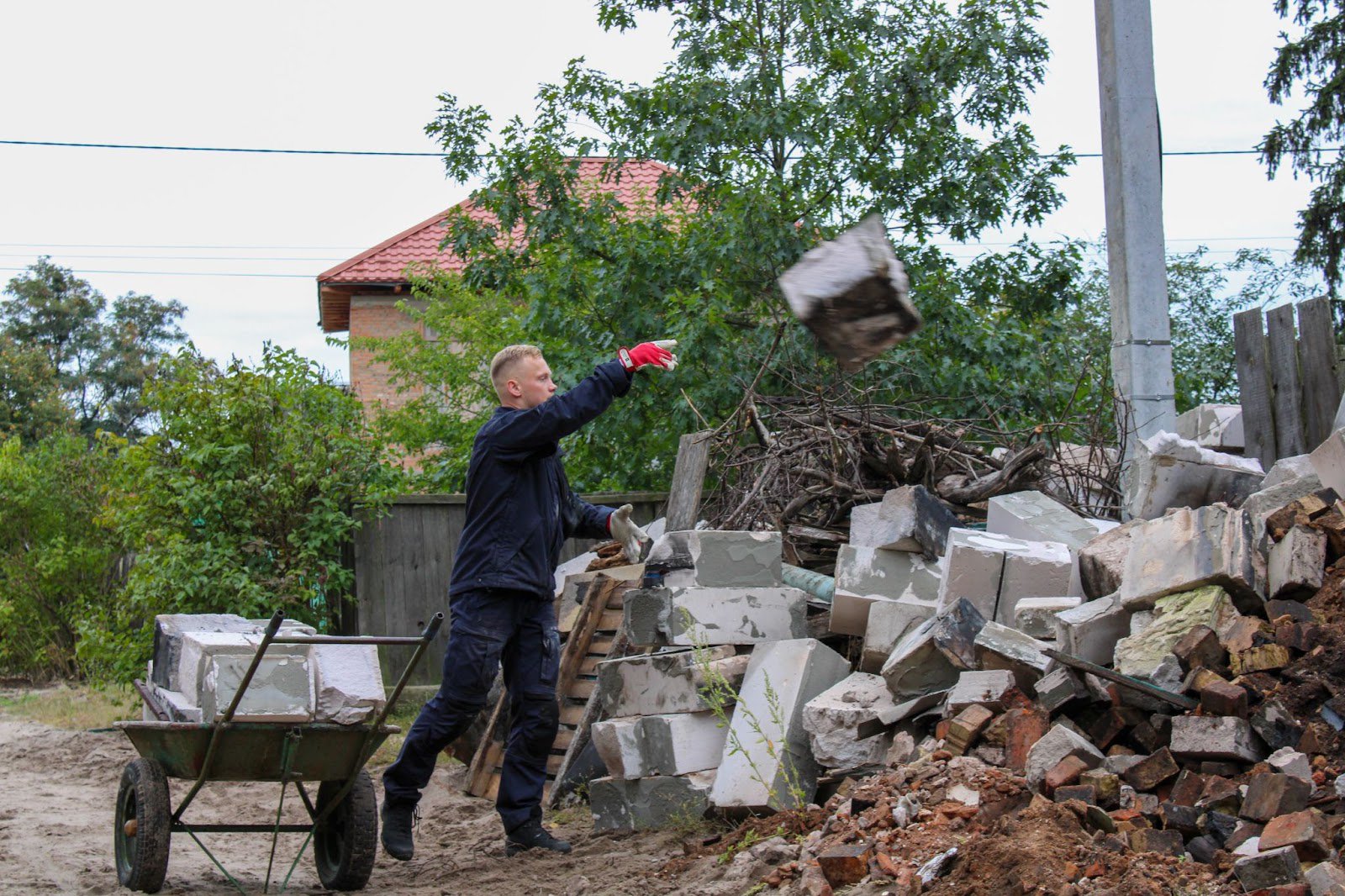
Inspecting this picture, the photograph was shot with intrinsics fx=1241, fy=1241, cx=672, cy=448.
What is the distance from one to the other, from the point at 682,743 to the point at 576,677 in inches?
60.4

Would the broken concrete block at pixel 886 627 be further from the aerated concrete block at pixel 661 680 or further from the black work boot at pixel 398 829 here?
the black work boot at pixel 398 829

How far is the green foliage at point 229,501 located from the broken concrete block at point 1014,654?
5.26 m

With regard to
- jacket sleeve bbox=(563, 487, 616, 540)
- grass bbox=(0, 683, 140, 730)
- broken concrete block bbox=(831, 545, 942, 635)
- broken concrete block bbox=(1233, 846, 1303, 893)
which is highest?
jacket sleeve bbox=(563, 487, 616, 540)

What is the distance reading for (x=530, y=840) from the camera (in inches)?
187

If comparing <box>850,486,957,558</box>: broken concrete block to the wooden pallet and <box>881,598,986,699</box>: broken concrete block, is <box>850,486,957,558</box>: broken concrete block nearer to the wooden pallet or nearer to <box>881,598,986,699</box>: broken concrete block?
<box>881,598,986,699</box>: broken concrete block

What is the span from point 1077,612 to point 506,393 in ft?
7.56

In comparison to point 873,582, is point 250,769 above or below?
below

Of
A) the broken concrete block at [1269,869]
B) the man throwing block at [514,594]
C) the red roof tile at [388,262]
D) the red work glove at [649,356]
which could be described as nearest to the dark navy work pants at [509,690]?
the man throwing block at [514,594]

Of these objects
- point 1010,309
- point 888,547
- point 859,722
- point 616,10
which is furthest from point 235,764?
point 616,10

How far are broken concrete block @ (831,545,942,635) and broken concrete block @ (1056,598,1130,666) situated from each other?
2.99 feet

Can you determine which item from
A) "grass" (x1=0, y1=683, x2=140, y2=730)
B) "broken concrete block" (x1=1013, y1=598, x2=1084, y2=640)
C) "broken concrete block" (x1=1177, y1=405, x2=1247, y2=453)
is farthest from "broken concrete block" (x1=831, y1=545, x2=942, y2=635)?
"grass" (x1=0, y1=683, x2=140, y2=730)

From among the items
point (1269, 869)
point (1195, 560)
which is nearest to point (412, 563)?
point (1195, 560)

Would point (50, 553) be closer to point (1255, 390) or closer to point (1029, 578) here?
point (1029, 578)

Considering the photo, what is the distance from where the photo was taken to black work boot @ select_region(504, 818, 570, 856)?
4.74 m
